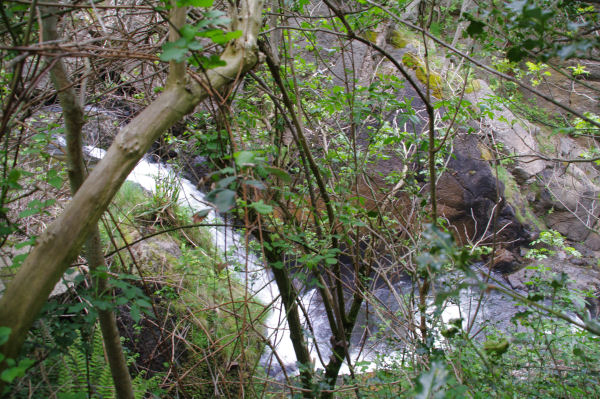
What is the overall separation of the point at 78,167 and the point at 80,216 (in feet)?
1.86

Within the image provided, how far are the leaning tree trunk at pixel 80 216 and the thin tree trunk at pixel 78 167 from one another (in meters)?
0.11

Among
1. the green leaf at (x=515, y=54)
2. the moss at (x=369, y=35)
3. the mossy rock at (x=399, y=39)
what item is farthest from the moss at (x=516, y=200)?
the green leaf at (x=515, y=54)

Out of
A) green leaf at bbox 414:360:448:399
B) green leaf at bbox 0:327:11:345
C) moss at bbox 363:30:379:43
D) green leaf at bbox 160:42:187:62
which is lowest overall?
green leaf at bbox 414:360:448:399

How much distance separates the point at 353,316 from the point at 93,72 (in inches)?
88.4

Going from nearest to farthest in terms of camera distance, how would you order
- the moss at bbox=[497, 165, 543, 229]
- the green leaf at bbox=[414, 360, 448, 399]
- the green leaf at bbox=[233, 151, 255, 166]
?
the green leaf at bbox=[233, 151, 255, 166]
the green leaf at bbox=[414, 360, 448, 399]
the moss at bbox=[497, 165, 543, 229]

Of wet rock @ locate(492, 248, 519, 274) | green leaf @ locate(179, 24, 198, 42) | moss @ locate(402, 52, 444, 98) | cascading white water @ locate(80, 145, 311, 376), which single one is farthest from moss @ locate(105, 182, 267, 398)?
wet rock @ locate(492, 248, 519, 274)

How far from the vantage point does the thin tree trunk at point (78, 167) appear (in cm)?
129

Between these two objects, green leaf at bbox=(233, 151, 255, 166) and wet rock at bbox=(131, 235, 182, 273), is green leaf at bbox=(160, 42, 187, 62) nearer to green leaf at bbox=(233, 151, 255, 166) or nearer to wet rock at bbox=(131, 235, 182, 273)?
green leaf at bbox=(233, 151, 255, 166)

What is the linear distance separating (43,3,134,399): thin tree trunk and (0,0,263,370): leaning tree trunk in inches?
4.3

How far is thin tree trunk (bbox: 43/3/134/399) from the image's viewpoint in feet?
4.23

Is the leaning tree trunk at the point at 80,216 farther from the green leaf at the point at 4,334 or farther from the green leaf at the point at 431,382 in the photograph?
the green leaf at the point at 431,382

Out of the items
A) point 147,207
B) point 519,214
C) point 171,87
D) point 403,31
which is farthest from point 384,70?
point 171,87

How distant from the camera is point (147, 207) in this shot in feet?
17.1

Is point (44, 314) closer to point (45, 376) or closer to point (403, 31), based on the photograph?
point (45, 376)
